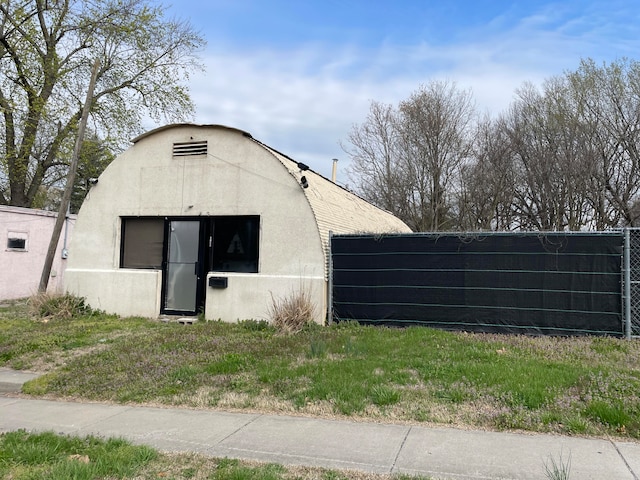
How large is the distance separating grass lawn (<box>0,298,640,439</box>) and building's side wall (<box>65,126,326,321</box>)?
4.53ft

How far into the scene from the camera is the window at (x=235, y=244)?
11.9 meters

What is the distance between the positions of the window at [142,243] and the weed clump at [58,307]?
1455 millimetres

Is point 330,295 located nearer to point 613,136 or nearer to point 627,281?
point 627,281

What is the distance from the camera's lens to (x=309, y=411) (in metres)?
5.88

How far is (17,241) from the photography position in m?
18.1

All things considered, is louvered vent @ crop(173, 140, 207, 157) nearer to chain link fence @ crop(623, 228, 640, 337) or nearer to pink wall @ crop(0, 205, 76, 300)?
pink wall @ crop(0, 205, 76, 300)

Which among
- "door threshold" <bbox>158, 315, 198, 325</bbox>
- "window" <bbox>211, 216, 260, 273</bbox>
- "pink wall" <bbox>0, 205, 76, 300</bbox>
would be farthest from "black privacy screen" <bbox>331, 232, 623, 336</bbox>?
"pink wall" <bbox>0, 205, 76, 300</bbox>

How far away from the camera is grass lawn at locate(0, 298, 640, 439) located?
5559mm

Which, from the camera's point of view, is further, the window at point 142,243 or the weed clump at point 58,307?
the window at point 142,243

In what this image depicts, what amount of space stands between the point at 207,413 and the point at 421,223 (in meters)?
26.4

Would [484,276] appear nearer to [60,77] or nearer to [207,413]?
[207,413]

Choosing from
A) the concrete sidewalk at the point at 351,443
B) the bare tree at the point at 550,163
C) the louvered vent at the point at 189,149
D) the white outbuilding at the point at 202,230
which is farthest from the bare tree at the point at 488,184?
the concrete sidewalk at the point at 351,443

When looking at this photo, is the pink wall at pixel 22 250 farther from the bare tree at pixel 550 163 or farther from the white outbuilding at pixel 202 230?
the bare tree at pixel 550 163

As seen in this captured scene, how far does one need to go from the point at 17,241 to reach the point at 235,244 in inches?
430
